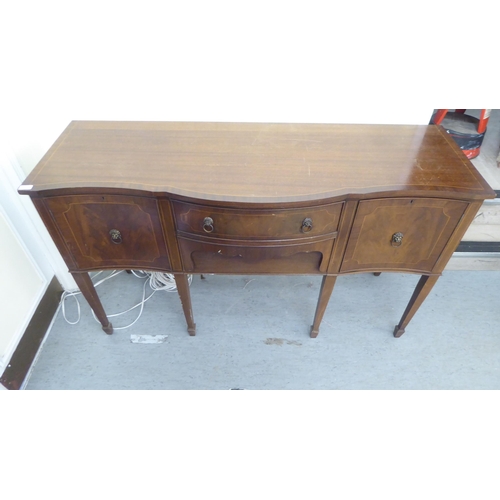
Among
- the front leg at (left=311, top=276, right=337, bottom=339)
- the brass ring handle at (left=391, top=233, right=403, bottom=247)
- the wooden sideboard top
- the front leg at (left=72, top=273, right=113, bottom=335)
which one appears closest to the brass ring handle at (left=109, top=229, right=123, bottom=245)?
the wooden sideboard top

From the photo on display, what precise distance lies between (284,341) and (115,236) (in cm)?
86

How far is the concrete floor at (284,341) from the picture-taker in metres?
1.40

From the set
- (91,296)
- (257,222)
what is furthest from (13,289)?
(257,222)

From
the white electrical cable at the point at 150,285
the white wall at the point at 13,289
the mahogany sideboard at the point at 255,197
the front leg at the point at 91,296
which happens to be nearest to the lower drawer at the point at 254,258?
the mahogany sideboard at the point at 255,197

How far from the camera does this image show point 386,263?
118 cm

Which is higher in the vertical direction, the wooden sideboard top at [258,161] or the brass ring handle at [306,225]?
the wooden sideboard top at [258,161]

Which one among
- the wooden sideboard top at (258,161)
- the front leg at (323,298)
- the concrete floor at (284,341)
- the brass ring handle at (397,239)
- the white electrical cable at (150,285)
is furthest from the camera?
the white electrical cable at (150,285)

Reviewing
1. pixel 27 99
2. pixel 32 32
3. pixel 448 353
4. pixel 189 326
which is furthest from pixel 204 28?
pixel 448 353

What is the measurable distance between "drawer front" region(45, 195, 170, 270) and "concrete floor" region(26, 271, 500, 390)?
481 millimetres

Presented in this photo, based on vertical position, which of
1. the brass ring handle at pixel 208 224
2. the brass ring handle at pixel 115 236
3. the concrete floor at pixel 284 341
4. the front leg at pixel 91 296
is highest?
the brass ring handle at pixel 208 224

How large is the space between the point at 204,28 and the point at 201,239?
70 cm

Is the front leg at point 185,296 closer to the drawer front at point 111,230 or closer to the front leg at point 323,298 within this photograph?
the drawer front at point 111,230

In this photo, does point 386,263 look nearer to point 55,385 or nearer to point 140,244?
point 140,244

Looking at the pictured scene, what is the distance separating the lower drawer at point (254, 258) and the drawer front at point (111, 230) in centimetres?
10
